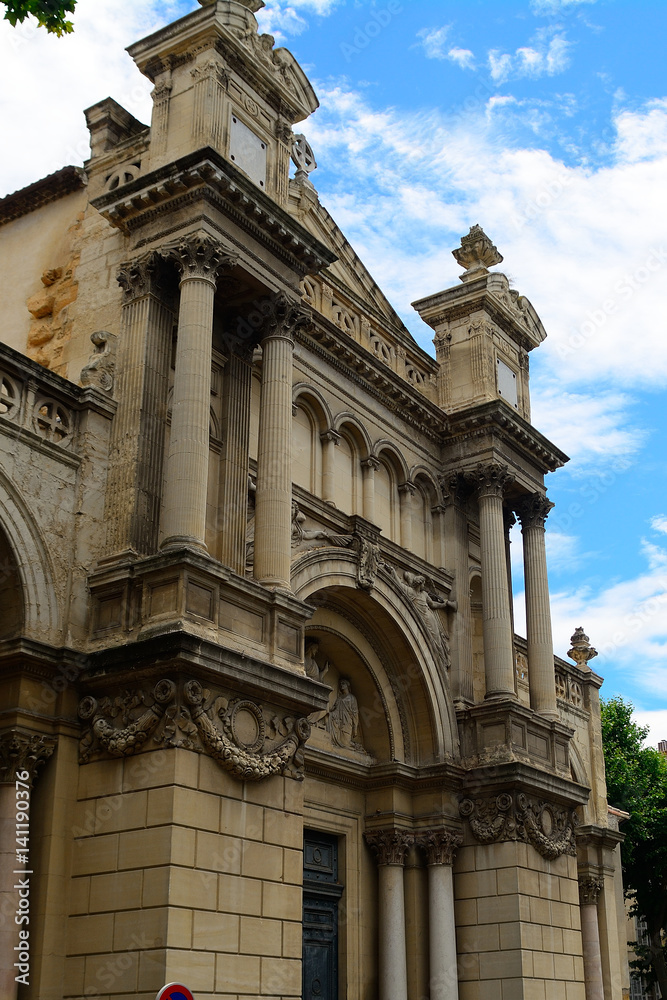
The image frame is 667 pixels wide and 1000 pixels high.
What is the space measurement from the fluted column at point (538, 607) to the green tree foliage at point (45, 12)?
17.5 metres

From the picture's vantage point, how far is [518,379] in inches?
1112

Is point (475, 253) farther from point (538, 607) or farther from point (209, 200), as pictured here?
point (209, 200)

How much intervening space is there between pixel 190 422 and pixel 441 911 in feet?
35.6

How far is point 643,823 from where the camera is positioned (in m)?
40.1

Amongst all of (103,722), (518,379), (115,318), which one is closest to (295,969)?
(103,722)

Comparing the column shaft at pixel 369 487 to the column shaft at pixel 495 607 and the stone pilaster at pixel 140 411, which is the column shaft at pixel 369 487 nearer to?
the column shaft at pixel 495 607

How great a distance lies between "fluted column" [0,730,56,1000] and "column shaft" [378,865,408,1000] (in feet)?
28.5

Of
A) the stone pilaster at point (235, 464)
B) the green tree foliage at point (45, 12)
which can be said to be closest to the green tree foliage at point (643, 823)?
the stone pilaster at point (235, 464)

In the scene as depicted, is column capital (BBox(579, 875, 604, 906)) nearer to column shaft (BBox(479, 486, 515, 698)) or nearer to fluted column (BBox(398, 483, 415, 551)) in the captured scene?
column shaft (BBox(479, 486, 515, 698))

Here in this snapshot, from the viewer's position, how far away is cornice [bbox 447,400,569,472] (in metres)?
25.5

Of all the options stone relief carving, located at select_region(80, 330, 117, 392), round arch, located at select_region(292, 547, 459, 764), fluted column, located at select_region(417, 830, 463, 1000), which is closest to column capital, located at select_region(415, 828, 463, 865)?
fluted column, located at select_region(417, 830, 463, 1000)

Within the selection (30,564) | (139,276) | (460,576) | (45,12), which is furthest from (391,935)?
(45,12)

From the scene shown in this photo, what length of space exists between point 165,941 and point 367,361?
507 inches

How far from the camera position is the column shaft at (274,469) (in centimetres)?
1756
